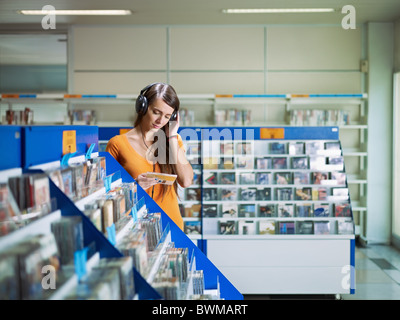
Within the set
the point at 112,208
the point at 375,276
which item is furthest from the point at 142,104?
the point at 375,276

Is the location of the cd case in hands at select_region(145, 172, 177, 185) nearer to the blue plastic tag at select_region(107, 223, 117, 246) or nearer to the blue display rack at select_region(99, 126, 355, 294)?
the blue plastic tag at select_region(107, 223, 117, 246)

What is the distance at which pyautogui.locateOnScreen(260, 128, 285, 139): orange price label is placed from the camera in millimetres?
4668

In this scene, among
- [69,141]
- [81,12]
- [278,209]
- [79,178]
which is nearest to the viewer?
[79,178]

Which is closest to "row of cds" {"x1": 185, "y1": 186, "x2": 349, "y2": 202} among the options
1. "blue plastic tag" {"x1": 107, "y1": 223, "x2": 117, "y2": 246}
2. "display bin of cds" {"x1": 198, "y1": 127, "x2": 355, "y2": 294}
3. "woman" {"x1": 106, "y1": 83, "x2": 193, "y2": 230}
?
"display bin of cds" {"x1": 198, "y1": 127, "x2": 355, "y2": 294}

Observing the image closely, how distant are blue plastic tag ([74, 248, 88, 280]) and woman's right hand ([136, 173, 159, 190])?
114cm

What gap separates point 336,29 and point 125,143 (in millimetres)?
5715

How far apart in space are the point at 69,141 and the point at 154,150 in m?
0.75

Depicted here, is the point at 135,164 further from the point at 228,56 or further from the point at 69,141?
the point at 228,56

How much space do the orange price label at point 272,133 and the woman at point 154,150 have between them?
2.21m

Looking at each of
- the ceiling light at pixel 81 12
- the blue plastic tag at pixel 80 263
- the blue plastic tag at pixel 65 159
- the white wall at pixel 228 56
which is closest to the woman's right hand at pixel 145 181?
the blue plastic tag at pixel 65 159

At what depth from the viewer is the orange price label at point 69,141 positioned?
5.81 feet

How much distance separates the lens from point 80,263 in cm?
121

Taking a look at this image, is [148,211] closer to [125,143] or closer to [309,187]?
[125,143]
